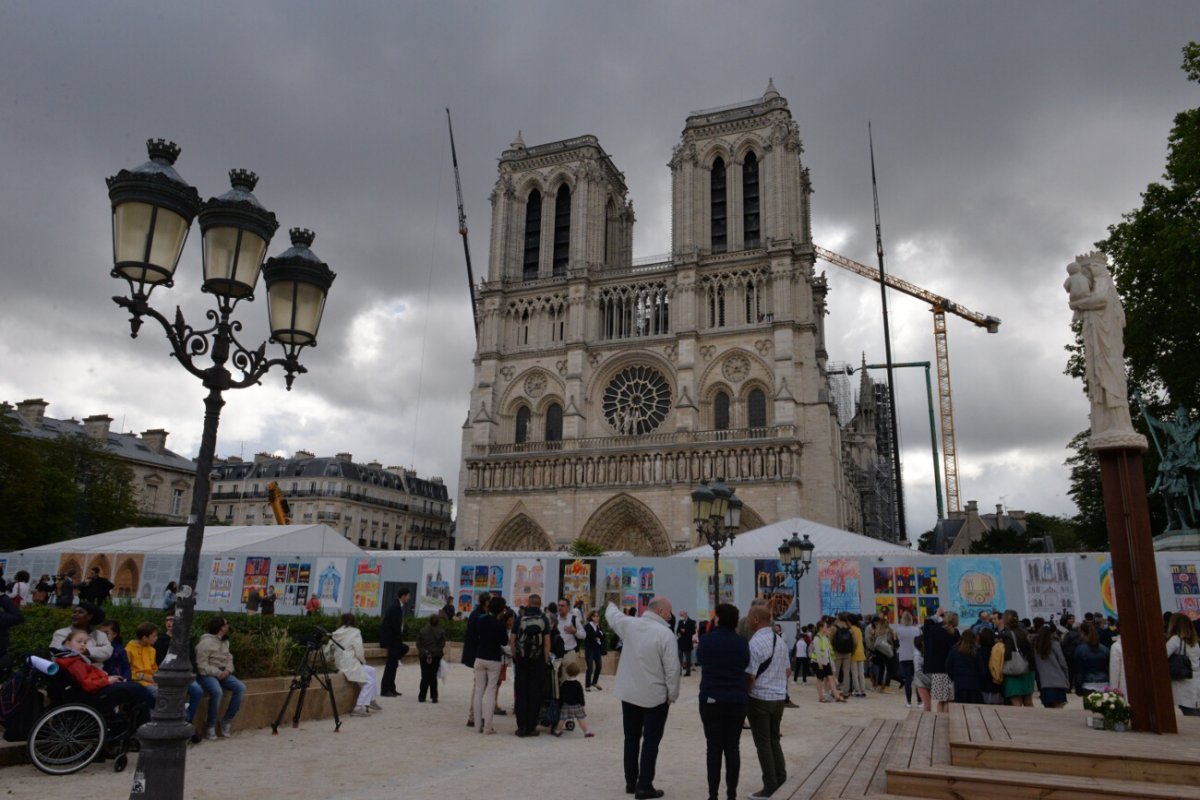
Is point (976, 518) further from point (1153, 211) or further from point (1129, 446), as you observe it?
point (1129, 446)

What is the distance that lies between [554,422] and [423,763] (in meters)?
32.1

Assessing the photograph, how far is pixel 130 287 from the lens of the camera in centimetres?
459

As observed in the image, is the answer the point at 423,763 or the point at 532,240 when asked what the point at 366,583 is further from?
the point at 532,240

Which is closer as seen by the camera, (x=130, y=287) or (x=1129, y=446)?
(x=130, y=287)

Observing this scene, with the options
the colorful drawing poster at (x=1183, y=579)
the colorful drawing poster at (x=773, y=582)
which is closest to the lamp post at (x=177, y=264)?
the colorful drawing poster at (x=773, y=582)

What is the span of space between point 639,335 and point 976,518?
33914 millimetres

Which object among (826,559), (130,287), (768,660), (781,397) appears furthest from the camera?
(781,397)

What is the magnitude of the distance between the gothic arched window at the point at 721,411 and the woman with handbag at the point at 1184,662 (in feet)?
93.5

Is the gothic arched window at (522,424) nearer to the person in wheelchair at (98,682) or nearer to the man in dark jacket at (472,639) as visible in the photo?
the man in dark jacket at (472,639)

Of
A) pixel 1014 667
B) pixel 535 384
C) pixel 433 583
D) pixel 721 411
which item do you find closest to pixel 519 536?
pixel 535 384

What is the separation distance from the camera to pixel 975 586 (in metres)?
16.1

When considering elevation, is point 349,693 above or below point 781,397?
below

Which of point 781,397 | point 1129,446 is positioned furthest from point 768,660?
point 781,397

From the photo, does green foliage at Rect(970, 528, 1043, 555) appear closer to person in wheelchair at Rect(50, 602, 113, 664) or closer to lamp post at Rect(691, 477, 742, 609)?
lamp post at Rect(691, 477, 742, 609)
